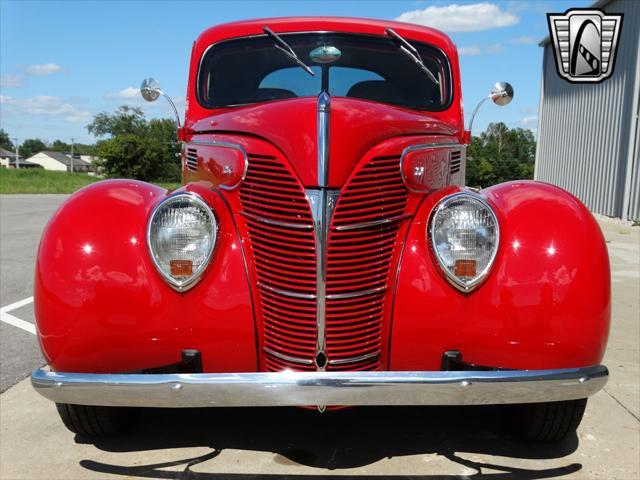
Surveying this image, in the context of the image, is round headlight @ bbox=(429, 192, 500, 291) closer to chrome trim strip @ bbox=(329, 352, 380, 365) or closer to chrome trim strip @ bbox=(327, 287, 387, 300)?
chrome trim strip @ bbox=(327, 287, 387, 300)

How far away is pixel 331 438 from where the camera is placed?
2775mm

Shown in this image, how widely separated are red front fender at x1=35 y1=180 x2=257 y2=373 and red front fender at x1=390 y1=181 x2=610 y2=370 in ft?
2.05

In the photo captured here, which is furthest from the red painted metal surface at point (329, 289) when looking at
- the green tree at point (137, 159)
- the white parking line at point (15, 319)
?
the green tree at point (137, 159)

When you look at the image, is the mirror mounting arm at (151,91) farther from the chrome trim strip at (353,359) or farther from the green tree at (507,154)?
the green tree at (507,154)

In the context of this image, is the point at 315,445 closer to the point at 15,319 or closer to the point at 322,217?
the point at 322,217

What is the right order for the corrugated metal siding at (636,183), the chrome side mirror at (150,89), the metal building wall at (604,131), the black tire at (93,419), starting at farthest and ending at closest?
the metal building wall at (604,131) < the corrugated metal siding at (636,183) < the chrome side mirror at (150,89) < the black tire at (93,419)

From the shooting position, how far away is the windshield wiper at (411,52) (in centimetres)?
335

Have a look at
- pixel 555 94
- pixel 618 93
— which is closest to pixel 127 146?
pixel 555 94

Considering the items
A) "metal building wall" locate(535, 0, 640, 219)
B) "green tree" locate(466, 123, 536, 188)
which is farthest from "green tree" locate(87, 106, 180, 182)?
"metal building wall" locate(535, 0, 640, 219)

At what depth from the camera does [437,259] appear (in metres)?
2.28

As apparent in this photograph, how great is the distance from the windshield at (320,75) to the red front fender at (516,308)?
4.55 ft

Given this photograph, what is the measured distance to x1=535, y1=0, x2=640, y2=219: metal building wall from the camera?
1370 cm

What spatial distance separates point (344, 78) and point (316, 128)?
50.6 inches

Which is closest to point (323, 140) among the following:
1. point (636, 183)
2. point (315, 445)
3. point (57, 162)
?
point (315, 445)
